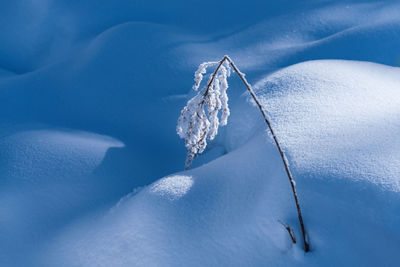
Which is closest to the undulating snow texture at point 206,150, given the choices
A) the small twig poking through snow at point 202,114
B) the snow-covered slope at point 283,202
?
the snow-covered slope at point 283,202

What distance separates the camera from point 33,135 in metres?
2.11

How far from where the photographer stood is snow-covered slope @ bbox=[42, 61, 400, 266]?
1105 mm

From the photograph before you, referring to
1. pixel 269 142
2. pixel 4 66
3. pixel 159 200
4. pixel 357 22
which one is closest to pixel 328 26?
pixel 357 22

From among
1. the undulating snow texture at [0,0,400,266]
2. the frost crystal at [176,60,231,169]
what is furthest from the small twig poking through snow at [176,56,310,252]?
the undulating snow texture at [0,0,400,266]

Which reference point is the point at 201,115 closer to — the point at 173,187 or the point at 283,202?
the point at 173,187

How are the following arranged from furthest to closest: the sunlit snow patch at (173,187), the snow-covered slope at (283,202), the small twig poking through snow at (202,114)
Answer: the sunlit snow patch at (173,187) → the small twig poking through snow at (202,114) → the snow-covered slope at (283,202)

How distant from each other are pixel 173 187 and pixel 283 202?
54 cm

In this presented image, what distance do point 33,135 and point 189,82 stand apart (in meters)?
1.22

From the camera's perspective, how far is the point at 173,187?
59.9 inches

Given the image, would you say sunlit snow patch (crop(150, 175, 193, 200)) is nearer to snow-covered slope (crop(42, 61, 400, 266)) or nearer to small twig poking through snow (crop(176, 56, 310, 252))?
snow-covered slope (crop(42, 61, 400, 266))

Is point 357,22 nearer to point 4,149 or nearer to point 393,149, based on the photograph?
point 393,149

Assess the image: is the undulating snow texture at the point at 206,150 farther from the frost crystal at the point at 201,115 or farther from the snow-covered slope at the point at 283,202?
the frost crystal at the point at 201,115

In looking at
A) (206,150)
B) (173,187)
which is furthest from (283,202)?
(206,150)

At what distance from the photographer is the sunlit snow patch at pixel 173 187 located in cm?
149
